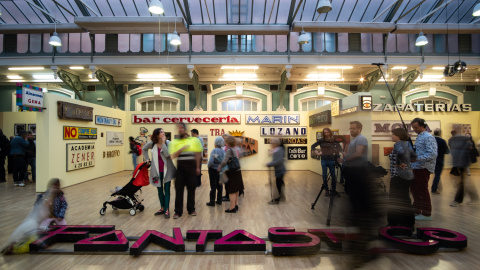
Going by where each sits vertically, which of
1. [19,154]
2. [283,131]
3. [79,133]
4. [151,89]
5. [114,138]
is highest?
[151,89]

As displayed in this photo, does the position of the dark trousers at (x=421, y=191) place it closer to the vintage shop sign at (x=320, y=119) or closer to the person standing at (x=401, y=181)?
the person standing at (x=401, y=181)

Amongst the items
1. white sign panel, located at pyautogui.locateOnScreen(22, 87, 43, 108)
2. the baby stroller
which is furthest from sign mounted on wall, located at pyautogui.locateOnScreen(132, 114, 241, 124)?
the baby stroller

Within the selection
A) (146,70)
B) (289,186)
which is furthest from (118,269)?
(146,70)

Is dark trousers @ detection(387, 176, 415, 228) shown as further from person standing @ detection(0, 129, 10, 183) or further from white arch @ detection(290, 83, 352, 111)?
person standing @ detection(0, 129, 10, 183)

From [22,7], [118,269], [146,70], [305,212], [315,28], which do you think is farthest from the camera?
[146,70]

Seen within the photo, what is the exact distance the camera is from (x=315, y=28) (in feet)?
33.6

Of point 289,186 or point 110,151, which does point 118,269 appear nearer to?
point 289,186

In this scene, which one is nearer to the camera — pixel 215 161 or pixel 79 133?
pixel 215 161

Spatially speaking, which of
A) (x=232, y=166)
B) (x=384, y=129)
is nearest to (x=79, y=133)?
(x=232, y=166)

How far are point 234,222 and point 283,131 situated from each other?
7.88 meters

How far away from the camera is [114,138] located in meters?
10.7

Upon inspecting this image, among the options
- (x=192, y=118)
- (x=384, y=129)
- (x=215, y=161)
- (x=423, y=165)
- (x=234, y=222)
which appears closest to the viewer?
(x=423, y=165)

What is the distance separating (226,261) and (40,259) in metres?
2.12

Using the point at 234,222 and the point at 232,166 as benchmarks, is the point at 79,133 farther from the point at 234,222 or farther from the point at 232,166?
the point at 234,222
